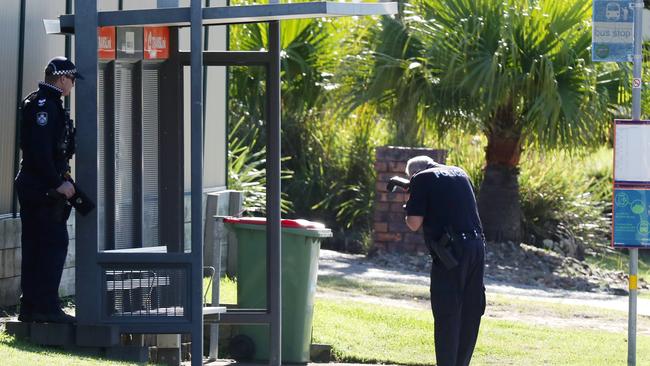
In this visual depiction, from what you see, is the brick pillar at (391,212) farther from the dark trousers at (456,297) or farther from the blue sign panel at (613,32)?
the dark trousers at (456,297)

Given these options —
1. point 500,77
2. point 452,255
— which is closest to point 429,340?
point 452,255

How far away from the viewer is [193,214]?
7621mm

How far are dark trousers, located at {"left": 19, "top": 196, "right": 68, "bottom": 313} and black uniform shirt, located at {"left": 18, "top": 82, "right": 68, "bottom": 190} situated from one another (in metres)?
0.23

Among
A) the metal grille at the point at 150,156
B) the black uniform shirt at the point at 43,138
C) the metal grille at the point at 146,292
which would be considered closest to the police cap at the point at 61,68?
the black uniform shirt at the point at 43,138

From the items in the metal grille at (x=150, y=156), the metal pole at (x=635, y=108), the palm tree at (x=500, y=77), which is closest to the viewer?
the metal grille at (x=150, y=156)

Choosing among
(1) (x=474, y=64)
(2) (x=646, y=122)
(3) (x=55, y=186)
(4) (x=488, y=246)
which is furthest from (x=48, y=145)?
(4) (x=488, y=246)

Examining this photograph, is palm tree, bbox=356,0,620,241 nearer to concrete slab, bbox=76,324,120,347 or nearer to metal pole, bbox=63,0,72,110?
metal pole, bbox=63,0,72,110

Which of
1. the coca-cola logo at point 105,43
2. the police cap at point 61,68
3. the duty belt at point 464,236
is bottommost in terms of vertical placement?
the duty belt at point 464,236

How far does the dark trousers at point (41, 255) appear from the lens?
317 inches

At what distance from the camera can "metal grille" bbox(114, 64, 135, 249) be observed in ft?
28.0

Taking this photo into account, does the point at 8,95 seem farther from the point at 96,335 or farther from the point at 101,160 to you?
the point at 96,335

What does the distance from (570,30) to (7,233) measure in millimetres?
8990

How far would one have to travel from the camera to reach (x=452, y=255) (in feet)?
28.3

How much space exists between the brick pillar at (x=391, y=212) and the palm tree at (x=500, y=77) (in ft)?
2.38
